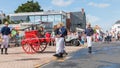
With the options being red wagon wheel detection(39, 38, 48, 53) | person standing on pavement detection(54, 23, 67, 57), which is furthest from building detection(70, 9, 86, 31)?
person standing on pavement detection(54, 23, 67, 57)

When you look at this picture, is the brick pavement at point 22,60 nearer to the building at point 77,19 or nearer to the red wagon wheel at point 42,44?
the red wagon wheel at point 42,44

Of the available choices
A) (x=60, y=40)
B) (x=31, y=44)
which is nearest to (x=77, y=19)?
(x=31, y=44)

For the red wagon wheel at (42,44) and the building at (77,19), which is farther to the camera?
the building at (77,19)

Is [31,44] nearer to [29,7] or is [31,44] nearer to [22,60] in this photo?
[22,60]

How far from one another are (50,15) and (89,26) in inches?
2390

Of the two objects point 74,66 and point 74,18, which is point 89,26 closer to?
point 74,66

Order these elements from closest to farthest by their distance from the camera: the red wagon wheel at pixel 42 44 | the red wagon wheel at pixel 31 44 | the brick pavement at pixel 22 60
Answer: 1. the brick pavement at pixel 22 60
2. the red wagon wheel at pixel 42 44
3. the red wagon wheel at pixel 31 44

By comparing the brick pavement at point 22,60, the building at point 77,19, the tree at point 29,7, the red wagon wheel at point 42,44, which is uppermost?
the tree at point 29,7

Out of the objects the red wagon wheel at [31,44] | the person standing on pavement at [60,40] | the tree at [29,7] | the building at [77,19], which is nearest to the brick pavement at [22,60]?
the person standing on pavement at [60,40]

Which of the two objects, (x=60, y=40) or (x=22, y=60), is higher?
(x=60, y=40)

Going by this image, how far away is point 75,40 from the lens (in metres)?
35.1

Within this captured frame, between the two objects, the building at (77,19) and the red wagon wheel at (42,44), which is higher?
the building at (77,19)

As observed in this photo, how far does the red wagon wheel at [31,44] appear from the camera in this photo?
21.4 meters

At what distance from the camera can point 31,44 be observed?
21.4 meters
